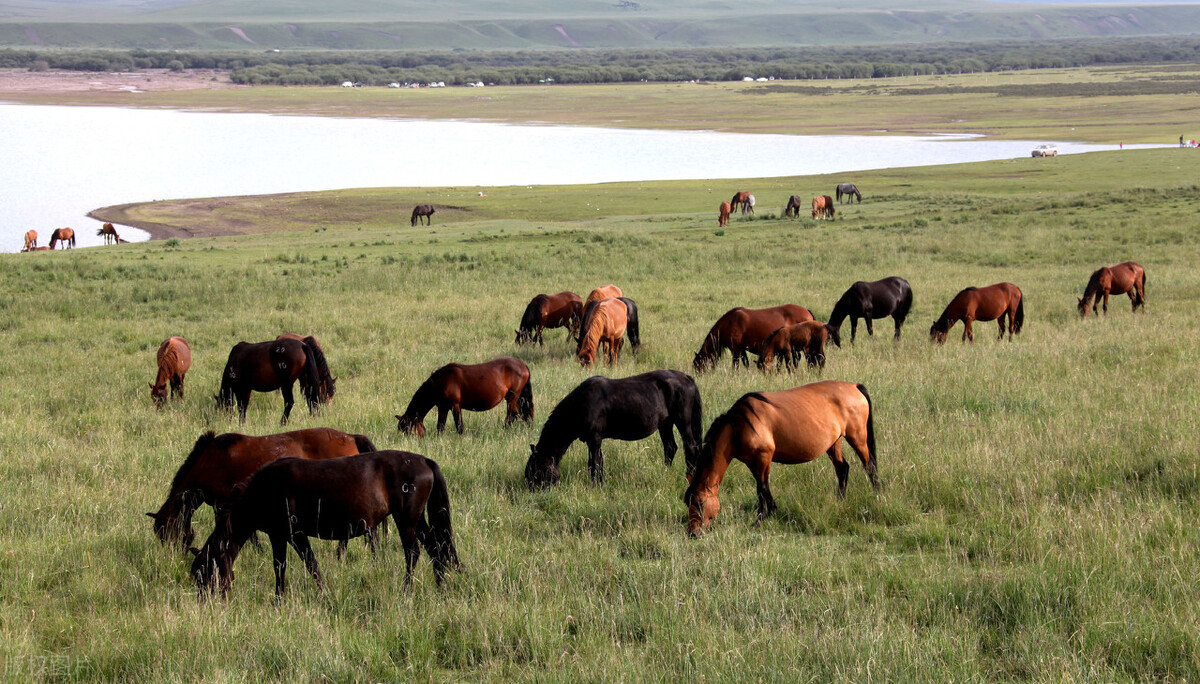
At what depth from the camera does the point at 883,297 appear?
16.3 metres

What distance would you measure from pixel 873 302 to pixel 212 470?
38.4 feet

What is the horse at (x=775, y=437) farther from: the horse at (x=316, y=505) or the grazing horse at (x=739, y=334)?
the grazing horse at (x=739, y=334)

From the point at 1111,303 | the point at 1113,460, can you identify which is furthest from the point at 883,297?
the point at 1113,460

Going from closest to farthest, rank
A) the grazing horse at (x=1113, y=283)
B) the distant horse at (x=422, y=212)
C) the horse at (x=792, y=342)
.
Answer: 1. the horse at (x=792, y=342)
2. the grazing horse at (x=1113, y=283)
3. the distant horse at (x=422, y=212)

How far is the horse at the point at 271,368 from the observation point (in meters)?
11.7

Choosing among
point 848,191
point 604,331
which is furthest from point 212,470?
point 848,191

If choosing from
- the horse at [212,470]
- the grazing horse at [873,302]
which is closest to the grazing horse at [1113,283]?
the grazing horse at [873,302]

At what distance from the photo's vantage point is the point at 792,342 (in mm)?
13227

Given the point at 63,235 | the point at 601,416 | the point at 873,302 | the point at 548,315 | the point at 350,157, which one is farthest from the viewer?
the point at 350,157

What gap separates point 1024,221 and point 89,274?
2765cm

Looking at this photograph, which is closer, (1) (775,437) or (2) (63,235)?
(1) (775,437)

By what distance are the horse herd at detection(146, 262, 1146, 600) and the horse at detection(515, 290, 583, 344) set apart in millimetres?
3929

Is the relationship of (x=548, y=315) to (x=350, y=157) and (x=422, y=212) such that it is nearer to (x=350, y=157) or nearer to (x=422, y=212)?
(x=422, y=212)

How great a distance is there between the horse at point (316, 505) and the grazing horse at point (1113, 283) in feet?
49.8
